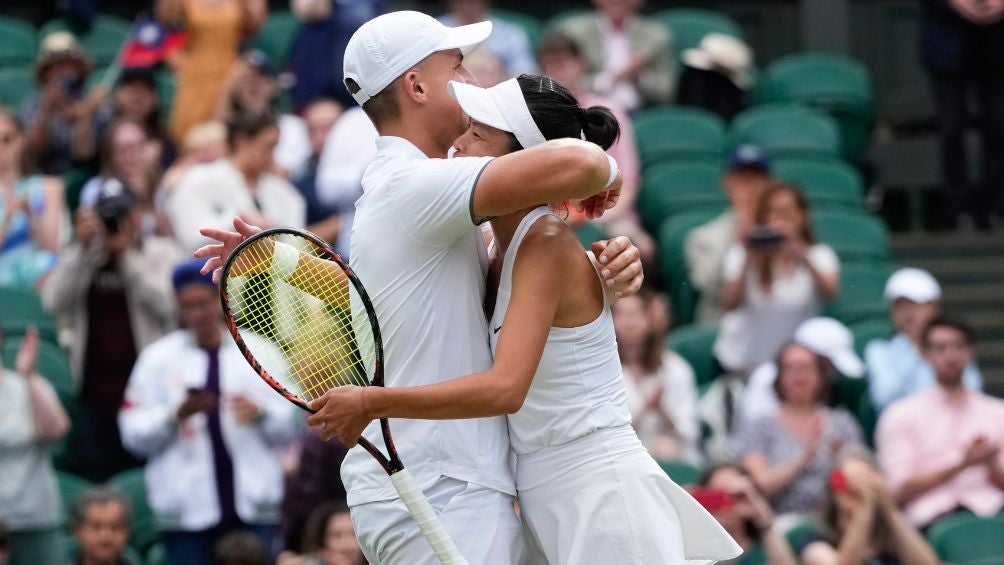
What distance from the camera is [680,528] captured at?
4.25 m

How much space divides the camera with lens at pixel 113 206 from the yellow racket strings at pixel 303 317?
12.2ft

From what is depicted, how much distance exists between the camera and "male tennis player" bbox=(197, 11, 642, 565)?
13.2ft

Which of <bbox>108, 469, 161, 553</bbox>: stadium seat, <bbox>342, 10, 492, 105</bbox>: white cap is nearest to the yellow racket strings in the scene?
<bbox>342, 10, 492, 105</bbox>: white cap

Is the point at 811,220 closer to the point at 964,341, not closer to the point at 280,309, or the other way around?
the point at 964,341

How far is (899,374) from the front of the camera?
8.04 meters

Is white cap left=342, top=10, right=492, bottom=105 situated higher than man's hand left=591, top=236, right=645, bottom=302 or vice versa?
white cap left=342, top=10, right=492, bottom=105

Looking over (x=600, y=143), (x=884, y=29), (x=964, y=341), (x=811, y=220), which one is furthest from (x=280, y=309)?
(x=884, y=29)

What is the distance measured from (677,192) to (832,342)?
6.52 ft

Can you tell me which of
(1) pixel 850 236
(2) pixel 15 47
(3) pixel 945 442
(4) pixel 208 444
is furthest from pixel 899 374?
(2) pixel 15 47

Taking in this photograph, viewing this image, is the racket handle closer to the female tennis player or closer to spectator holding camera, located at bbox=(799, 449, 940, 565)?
the female tennis player

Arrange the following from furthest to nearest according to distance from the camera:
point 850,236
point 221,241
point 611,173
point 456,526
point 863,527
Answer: point 850,236 < point 863,527 < point 221,241 < point 456,526 < point 611,173

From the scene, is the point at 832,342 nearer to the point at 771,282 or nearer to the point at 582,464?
the point at 771,282

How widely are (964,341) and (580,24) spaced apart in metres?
3.77

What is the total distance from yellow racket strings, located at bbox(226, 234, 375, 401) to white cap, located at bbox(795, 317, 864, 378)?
4.03 meters
